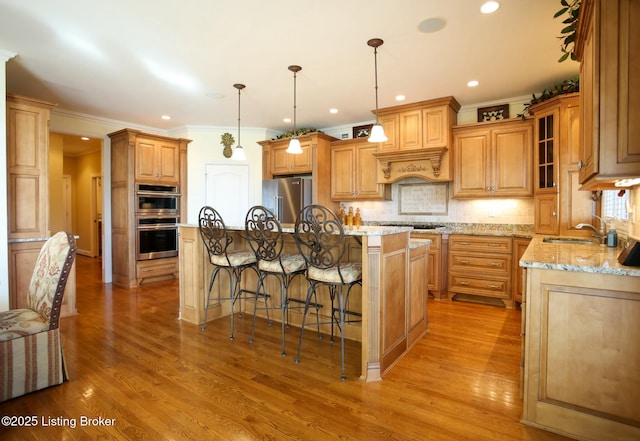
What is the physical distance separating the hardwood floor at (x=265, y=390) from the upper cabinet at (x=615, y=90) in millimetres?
1419

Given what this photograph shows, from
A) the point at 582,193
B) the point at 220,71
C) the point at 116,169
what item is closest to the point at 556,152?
the point at 582,193

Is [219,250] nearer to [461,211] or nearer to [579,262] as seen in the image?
[579,262]

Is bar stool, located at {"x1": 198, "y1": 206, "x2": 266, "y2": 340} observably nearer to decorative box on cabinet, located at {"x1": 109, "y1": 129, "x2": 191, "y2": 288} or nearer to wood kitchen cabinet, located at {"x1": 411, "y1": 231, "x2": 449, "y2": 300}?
wood kitchen cabinet, located at {"x1": 411, "y1": 231, "x2": 449, "y2": 300}

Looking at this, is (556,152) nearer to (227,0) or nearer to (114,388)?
(227,0)

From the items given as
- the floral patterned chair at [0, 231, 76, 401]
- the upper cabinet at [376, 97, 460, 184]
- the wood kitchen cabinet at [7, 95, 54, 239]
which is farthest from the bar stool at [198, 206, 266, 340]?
the upper cabinet at [376, 97, 460, 184]

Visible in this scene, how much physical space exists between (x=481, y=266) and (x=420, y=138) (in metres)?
1.88

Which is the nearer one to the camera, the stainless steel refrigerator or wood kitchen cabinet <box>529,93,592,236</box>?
wood kitchen cabinet <box>529,93,592,236</box>

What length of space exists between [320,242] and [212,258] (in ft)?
4.66

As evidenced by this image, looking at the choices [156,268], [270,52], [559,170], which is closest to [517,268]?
[559,170]

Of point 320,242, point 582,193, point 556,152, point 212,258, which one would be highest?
point 556,152

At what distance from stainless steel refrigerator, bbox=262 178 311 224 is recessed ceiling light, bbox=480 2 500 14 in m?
3.44

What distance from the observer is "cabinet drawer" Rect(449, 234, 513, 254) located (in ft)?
13.5

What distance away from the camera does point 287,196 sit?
5656 mm

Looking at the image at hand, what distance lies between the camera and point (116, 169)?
5.53 metres
